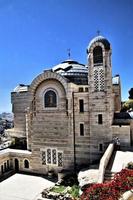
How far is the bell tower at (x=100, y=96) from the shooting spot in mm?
22016

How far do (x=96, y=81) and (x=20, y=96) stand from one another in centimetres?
1219

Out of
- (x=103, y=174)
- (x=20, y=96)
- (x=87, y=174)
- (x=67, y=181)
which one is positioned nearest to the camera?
(x=103, y=174)

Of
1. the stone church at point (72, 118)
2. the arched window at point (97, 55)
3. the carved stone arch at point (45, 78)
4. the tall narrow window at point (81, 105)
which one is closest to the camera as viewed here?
the stone church at point (72, 118)

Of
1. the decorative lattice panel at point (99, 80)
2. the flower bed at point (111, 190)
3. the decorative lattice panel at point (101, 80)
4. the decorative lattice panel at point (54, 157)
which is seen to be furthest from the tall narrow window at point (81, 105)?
the flower bed at point (111, 190)

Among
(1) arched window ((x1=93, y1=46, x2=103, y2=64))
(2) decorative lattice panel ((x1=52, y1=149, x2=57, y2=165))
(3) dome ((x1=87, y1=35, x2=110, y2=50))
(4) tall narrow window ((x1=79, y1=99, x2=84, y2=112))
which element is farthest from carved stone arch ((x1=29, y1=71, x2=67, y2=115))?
(3) dome ((x1=87, y1=35, x2=110, y2=50))

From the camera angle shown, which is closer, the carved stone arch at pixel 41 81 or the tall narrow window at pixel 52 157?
the carved stone arch at pixel 41 81

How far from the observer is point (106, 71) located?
22.3 m

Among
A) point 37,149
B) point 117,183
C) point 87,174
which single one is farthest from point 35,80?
point 117,183

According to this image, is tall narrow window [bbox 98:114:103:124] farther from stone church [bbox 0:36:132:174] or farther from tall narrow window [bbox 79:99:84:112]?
tall narrow window [bbox 79:99:84:112]

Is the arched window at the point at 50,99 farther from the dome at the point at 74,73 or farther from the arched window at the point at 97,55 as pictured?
the arched window at the point at 97,55

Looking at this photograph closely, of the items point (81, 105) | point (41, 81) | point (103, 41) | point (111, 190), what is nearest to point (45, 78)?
point (41, 81)

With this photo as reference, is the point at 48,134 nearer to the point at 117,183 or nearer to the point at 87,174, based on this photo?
the point at 87,174

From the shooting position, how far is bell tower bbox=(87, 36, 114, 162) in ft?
72.2

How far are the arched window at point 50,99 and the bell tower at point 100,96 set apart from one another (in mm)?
4015
